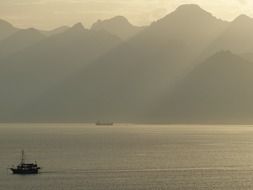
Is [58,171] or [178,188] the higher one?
[58,171]

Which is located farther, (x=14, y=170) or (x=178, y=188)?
(x=14, y=170)

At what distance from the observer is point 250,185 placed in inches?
6826

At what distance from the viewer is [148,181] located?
588ft

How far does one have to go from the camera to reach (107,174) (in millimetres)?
194500

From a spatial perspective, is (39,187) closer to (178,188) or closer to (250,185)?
(178,188)

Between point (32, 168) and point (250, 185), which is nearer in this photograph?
point (250, 185)

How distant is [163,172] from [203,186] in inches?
1181

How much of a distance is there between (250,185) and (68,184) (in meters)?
42.2

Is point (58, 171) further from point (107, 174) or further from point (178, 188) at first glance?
point (178, 188)

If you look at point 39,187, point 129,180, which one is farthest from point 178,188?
point 39,187

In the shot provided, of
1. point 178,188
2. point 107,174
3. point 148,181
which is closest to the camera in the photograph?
point 178,188

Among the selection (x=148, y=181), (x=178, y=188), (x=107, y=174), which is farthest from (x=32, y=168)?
(x=178, y=188)

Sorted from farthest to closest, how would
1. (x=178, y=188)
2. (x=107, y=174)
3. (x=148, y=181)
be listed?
(x=107, y=174) < (x=148, y=181) < (x=178, y=188)

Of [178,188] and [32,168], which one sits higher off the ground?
[32,168]
